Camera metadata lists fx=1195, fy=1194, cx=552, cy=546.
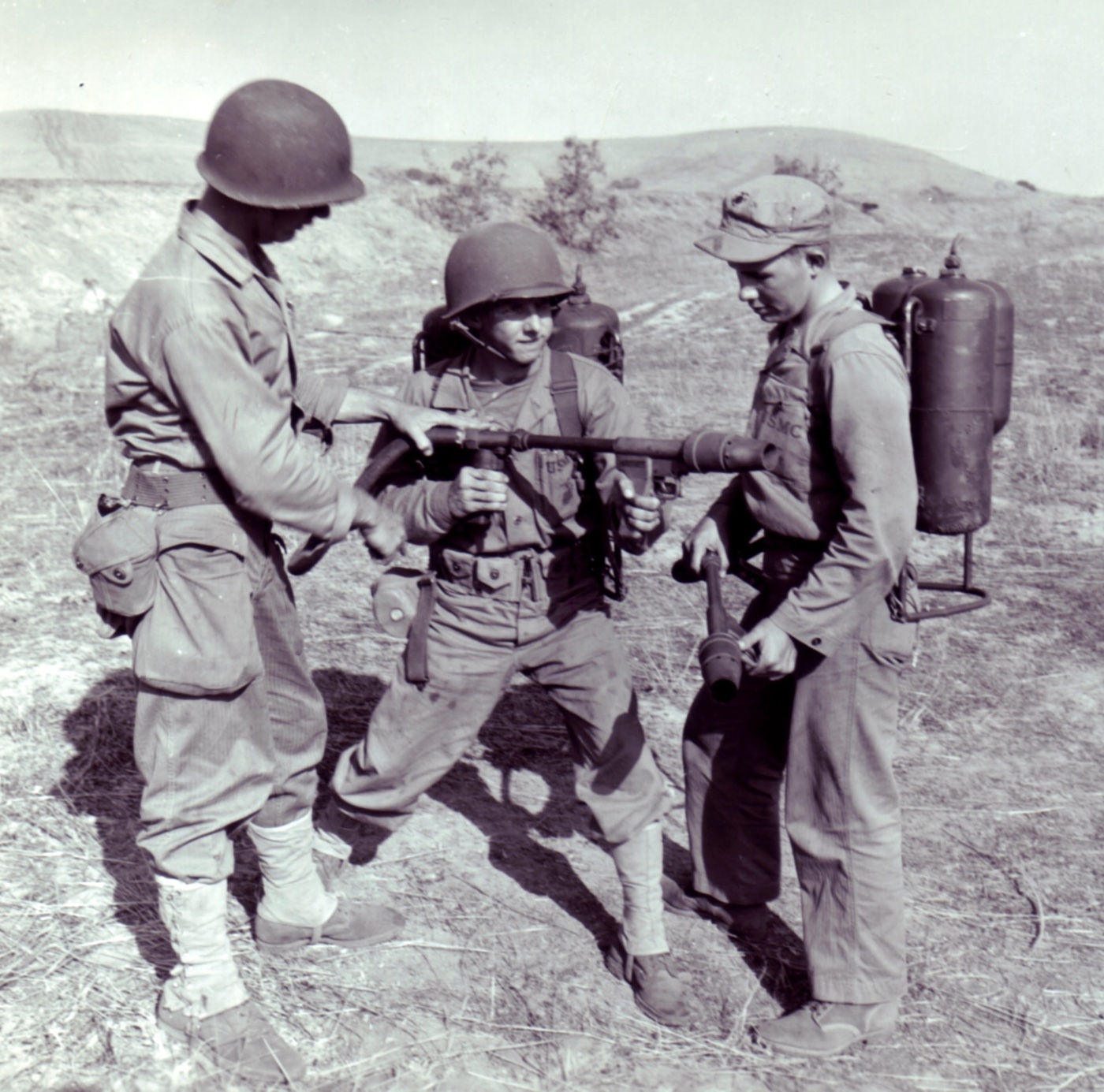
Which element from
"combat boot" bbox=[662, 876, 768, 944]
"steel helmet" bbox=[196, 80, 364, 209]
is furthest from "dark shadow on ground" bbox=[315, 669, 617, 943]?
"steel helmet" bbox=[196, 80, 364, 209]

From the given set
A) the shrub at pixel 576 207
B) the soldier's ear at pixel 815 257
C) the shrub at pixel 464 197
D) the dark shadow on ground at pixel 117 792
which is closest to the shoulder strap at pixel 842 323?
the soldier's ear at pixel 815 257

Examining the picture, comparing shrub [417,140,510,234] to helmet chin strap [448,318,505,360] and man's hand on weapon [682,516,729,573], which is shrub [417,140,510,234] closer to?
helmet chin strap [448,318,505,360]

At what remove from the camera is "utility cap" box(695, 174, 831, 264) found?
3238mm

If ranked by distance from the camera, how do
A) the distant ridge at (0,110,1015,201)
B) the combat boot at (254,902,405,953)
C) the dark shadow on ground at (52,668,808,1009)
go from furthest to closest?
the distant ridge at (0,110,1015,201) → the dark shadow on ground at (52,668,808,1009) → the combat boot at (254,902,405,953)

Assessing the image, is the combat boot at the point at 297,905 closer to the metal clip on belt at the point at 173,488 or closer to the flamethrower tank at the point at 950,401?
the metal clip on belt at the point at 173,488

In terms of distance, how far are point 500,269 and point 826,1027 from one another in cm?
244

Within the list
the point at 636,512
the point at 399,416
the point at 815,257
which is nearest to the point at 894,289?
the point at 815,257

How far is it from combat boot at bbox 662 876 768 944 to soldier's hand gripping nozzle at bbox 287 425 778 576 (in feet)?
5.09

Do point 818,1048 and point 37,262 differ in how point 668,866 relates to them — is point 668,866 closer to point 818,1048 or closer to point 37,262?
point 818,1048

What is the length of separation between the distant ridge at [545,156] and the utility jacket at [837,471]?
3103 centimetres

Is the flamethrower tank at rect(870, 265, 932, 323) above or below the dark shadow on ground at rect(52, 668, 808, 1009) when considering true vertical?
above

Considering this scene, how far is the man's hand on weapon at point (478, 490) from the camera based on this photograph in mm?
3562

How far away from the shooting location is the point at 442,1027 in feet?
11.8

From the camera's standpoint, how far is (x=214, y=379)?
119 inches
